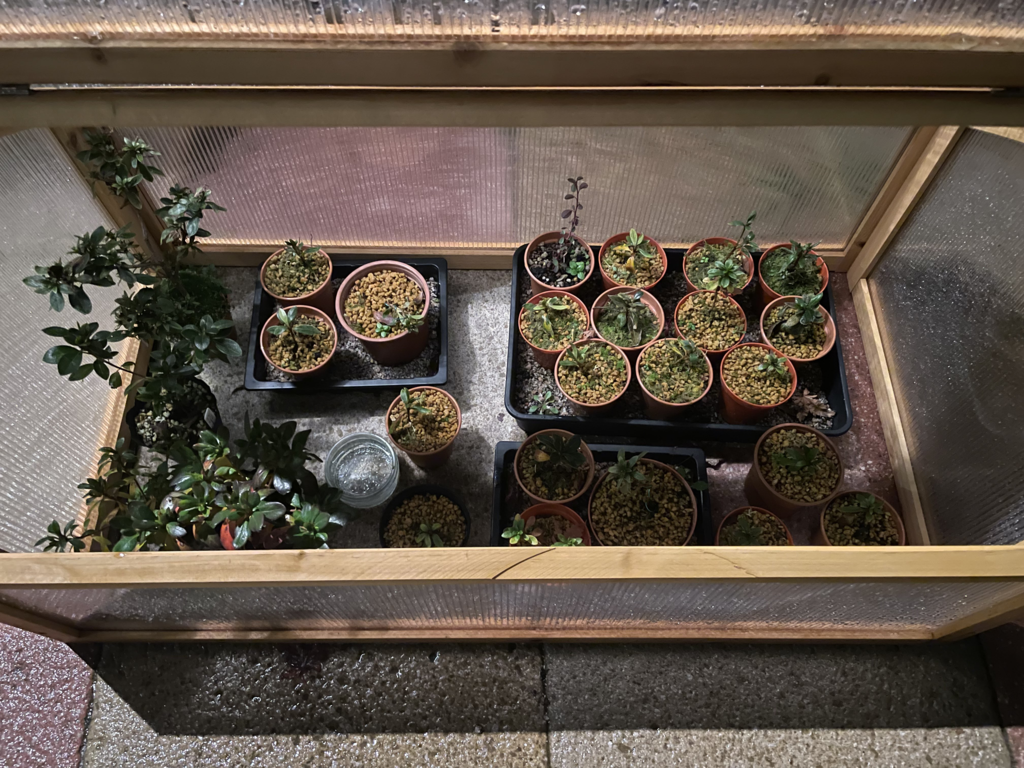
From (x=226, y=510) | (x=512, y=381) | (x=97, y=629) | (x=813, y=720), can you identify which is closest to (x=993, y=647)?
(x=813, y=720)

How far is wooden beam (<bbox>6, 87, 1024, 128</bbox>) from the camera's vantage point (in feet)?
2.76

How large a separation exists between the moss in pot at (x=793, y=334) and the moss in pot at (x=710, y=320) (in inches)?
2.8

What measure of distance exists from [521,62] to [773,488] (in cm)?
116

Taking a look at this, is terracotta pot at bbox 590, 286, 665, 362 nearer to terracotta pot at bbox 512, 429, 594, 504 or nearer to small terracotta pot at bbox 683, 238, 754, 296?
small terracotta pot at bbox 683, 238, 754, 296

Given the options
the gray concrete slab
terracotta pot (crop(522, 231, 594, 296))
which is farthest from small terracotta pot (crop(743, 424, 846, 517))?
terracotta pot (crop(522, 231, 594, 296))

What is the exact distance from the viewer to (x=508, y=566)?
1044mm

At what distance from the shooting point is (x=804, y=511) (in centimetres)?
169

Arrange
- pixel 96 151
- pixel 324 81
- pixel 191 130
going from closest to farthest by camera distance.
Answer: pixel 324 81 < pixel 96 151 < pixel 191 130

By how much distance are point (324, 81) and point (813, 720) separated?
1635 mm

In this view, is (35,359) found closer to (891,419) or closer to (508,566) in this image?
(508,566)

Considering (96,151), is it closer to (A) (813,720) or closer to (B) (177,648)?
(B) (177,648)

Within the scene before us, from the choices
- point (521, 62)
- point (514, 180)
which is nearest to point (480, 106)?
point (521, 62)

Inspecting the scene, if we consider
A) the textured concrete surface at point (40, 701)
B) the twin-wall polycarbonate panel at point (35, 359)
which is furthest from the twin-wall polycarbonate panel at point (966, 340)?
the textured concrete surface at point (40, 701)

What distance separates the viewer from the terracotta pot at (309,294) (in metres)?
1.77
